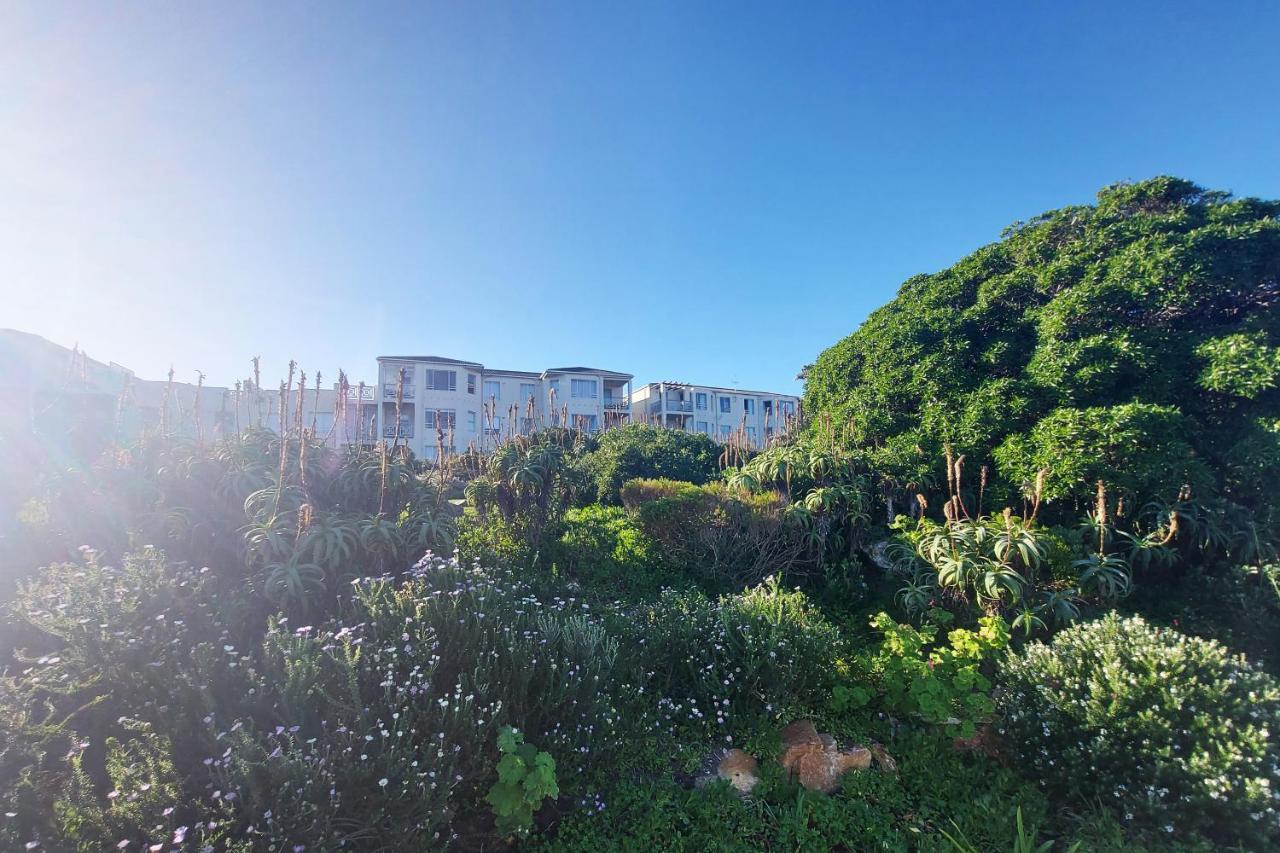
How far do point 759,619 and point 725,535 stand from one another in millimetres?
2731

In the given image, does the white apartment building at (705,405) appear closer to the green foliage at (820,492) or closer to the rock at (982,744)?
the green foliage at (820,492)

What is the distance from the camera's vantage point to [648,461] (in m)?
11.8

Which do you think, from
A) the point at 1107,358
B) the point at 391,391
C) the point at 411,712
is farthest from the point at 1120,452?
the point at 391,391

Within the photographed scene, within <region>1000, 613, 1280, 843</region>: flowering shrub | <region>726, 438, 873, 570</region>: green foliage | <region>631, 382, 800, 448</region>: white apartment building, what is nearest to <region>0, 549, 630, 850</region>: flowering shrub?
<region>1000, 613, 1280, 843</region>: flowering shrub

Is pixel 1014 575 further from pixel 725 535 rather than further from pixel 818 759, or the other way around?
pixel 725 535

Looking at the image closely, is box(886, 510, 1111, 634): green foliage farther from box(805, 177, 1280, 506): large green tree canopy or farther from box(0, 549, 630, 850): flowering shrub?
box(0, 549, 630, 850): flowering shrub

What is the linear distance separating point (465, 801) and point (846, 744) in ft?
8.81

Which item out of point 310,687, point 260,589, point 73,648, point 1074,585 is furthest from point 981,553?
point 73,648

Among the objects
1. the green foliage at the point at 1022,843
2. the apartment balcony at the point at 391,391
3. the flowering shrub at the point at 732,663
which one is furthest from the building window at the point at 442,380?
the green foliage at the point at 1022,843

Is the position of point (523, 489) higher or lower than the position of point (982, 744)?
higher

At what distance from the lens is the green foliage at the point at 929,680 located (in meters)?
3.60

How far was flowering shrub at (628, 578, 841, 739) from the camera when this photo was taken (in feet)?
12.3

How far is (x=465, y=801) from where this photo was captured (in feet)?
8.93

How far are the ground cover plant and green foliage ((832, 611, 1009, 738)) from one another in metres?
0.04
